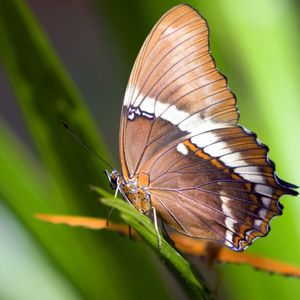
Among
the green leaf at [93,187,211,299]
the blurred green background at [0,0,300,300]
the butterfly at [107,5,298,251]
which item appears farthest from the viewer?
the blurred green background at [0,0,300,300]

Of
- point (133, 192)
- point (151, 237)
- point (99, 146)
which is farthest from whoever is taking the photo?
point (99, 146)

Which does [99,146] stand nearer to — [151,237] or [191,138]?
[191,138]

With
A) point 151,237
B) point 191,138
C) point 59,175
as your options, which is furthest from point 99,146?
point 151,237

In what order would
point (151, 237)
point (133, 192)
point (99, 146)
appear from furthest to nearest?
point (99, 146) < point (133, 192) < point (151, 237)

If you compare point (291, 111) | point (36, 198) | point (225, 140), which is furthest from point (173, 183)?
point (291, 111)

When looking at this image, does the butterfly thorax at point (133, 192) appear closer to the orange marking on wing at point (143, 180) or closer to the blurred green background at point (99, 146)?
the orange marking on wing at point (143, 180)

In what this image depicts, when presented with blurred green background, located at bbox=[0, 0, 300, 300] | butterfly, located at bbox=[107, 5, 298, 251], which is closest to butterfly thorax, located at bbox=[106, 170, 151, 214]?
butterfly, located at bbox=[107, 5, 298, 251]

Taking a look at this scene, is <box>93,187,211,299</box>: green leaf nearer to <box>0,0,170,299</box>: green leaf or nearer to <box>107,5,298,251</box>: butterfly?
<box>107,5,298,251</box>: butterfly
